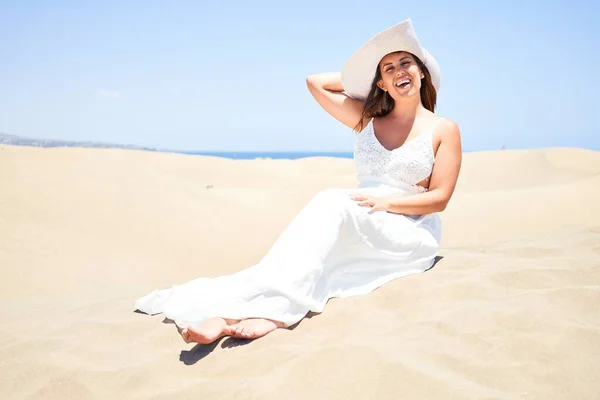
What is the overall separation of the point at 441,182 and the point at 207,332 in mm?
1873

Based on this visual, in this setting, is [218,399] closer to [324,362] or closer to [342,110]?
[324,362]

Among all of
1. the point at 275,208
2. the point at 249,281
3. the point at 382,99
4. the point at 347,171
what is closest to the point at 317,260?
the point at 249,281

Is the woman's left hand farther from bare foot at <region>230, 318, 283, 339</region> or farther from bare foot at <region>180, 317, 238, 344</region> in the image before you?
bare foot at <region>180, 317, 238, 344</region>

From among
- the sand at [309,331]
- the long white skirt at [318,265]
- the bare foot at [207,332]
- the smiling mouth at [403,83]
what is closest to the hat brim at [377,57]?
the smiling mouth at [403,83]

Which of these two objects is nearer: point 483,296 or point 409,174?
point 483,296

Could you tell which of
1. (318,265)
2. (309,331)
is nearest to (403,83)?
(318,265)

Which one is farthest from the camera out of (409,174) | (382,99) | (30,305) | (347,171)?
(347,171)

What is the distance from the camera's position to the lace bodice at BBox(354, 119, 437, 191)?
3.24m

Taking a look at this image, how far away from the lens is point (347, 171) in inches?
742

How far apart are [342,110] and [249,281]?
1.72 metres

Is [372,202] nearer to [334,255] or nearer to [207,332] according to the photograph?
[334,255]

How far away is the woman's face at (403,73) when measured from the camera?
3.29m

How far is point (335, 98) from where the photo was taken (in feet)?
12.2

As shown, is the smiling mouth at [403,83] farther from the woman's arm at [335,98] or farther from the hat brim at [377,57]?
the woman's arm at [335,98]
